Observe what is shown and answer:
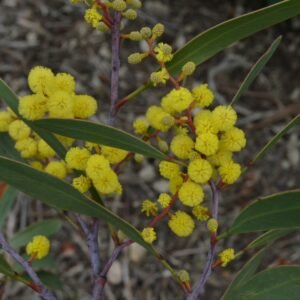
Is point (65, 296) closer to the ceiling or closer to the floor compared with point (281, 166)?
closer to the floor

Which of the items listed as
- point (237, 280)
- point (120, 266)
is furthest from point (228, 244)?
point (237, 280)

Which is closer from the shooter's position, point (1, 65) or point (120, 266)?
point (120, 266)

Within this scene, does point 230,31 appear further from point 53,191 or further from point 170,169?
point 53,191

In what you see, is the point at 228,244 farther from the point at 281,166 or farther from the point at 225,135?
the point at 225,135

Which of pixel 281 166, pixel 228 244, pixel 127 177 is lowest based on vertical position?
pixel 228 244

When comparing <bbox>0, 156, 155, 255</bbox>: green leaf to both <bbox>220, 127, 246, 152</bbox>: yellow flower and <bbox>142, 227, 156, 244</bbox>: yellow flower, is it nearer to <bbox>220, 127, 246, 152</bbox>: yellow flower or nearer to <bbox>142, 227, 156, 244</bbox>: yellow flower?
<bbox>142, 227, 156, 244</bbox>: yellow flower

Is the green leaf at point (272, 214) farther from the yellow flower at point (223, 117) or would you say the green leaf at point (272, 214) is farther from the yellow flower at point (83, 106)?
the yellow flower at point (83, 106)

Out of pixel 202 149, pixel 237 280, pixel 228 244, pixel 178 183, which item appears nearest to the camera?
pixel 202 149
